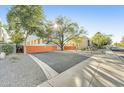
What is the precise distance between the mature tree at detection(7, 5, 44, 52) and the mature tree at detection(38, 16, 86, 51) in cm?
321

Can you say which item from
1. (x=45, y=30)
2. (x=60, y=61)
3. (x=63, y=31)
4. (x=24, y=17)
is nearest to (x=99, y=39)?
(x=63, y=31)

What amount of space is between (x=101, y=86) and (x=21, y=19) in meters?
9.14

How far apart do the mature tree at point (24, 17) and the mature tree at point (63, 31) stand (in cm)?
321

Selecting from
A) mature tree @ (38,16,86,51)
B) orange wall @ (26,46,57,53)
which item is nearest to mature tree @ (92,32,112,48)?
mature tree @ (38,16,86,51)

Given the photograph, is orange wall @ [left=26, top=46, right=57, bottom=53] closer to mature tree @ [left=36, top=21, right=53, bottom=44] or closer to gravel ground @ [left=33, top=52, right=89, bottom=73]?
mature tree @ [left=36, top=21, right=53, bottom=44]

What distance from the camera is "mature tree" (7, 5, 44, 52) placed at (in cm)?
1139

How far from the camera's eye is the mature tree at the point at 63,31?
15.2 meters

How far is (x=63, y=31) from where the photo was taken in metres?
15.8

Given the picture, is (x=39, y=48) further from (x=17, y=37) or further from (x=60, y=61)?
(x=60, y=61)
